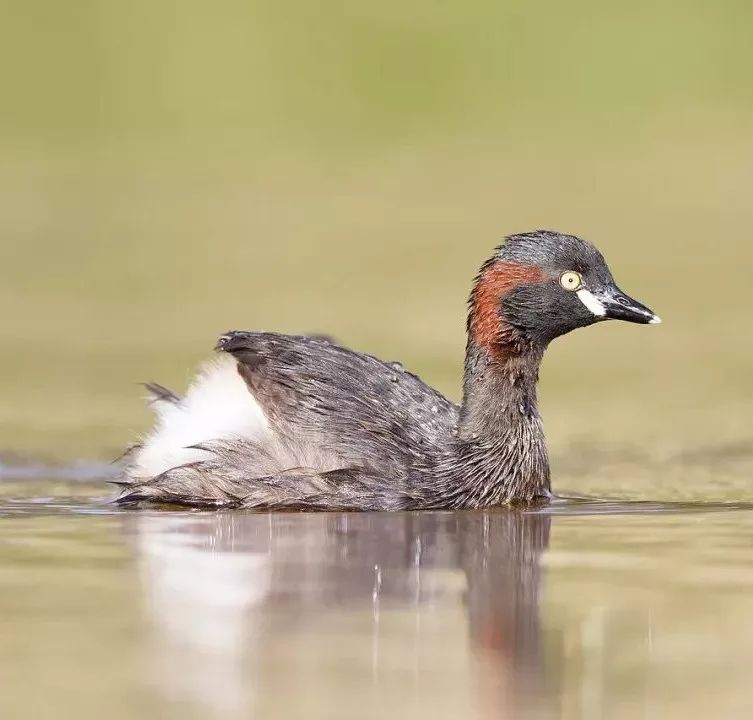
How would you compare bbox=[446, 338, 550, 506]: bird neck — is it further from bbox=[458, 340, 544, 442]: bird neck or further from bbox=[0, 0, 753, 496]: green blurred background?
bbox=[0, 0, 753, 496]: green blurred background

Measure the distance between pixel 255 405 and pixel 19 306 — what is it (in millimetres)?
6294

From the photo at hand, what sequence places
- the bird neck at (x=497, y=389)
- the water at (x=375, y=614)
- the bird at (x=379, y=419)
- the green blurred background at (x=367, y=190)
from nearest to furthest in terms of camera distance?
the water at (x=375, y=614), the bird at (x=379, y=419), the bird neck at (x=497, y=389), the green blurred background at (x=367, y=190)

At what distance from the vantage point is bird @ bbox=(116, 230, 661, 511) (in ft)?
32.4

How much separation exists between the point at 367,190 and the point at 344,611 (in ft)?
48.5

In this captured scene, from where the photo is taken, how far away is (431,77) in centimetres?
2644

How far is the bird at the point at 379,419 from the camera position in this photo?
9.88m

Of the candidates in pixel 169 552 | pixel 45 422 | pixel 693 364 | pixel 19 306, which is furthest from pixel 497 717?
pixel 19 306

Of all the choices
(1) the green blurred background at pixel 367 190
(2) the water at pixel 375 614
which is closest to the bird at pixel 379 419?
(2) the water at pixel 375 614

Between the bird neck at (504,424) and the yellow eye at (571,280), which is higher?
the yellow eye at (571,280)

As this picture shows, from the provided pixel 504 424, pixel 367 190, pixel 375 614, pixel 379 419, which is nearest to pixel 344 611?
pixel 375 614

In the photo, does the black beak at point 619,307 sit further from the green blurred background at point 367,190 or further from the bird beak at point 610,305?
the green blurred background at point 367,190

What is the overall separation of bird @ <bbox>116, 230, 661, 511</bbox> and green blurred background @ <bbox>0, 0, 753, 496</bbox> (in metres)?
0.77

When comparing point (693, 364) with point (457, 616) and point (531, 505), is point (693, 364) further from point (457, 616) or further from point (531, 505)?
point (457, 616)

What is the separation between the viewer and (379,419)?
10102 millimetres
